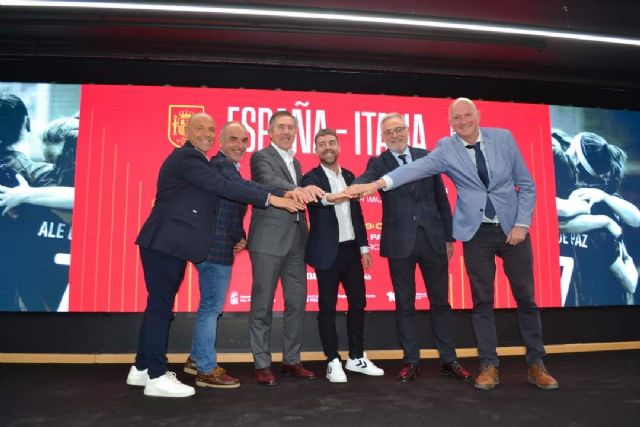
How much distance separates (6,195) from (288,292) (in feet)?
9.28

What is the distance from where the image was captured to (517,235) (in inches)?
89.0

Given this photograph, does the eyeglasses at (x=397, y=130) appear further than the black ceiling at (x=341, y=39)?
No

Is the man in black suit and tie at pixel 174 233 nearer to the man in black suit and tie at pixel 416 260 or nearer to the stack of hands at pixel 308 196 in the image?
the stack of hands at pixel 308 196

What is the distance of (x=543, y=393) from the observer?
2145mm

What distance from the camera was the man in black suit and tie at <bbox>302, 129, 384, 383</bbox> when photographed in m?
2.49

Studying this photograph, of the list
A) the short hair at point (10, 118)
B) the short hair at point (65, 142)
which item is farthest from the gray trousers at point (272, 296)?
the short hair at point (10, 118)

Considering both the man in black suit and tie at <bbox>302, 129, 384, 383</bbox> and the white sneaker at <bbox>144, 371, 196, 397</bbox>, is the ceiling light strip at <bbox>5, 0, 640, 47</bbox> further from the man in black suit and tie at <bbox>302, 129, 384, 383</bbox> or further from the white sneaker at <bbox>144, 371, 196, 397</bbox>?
the white sneaker at <bbox>144, 371, 196, 397</bbox>

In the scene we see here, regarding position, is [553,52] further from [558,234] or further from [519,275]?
[519,275]

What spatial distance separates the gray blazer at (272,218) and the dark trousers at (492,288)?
1.16 m

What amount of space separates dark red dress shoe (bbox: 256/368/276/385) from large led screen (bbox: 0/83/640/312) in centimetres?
105

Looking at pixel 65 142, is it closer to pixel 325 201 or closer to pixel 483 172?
pixel 325 201


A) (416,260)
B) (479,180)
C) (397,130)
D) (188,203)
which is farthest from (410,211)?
(188,203)

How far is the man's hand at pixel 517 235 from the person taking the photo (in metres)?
2.26

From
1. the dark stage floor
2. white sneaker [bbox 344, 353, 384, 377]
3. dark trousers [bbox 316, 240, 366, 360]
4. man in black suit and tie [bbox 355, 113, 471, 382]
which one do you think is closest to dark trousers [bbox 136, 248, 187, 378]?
the dark stage floor
